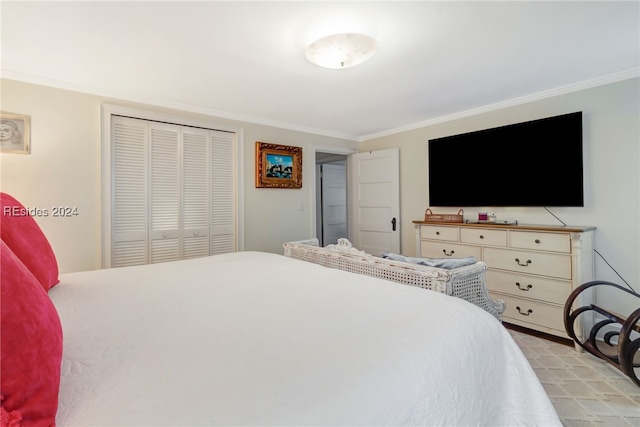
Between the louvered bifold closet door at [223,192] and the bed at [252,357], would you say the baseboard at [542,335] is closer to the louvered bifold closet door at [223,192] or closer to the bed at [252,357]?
the bed at [252,357]

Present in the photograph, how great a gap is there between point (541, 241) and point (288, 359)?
9.26 ft

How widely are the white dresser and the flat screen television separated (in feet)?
1.22

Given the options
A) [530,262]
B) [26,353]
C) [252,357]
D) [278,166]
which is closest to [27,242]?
[26,353]

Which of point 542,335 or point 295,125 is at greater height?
point 295,125

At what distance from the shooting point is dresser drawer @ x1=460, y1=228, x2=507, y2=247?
2934mm

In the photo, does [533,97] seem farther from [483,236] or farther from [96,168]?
[96,168]

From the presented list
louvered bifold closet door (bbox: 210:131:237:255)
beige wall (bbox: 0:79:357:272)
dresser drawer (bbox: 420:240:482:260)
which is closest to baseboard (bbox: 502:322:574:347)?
dresser drawer (bbox: 420:240:482:260)

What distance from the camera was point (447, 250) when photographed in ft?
11.0

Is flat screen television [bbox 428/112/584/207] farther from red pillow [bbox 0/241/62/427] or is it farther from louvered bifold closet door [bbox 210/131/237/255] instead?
red pillow [bbox 0/241/62/427]

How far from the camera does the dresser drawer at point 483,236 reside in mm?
2934

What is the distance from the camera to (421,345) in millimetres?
910

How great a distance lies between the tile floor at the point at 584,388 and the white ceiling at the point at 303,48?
2.34 m

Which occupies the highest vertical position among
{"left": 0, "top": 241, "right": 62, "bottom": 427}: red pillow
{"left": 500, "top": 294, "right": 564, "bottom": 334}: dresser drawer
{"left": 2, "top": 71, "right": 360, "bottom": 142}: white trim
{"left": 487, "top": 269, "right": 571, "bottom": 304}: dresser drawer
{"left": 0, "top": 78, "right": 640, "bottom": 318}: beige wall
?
{"left": 2, "top": 71, "right": 360, "bottom": 142}: white trim

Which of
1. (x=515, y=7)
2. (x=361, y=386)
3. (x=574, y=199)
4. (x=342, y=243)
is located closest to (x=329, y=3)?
(x=515, y=7)
